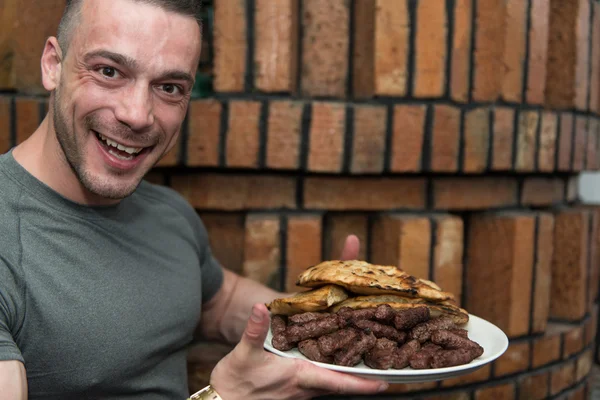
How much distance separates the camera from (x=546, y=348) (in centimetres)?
212

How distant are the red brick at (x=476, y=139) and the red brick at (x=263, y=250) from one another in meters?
0.61

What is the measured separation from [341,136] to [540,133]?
2.32 feet

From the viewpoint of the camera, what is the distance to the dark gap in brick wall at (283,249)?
5.97ft

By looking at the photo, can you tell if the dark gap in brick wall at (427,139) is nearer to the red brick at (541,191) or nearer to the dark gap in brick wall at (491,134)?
the dark gap in brick wall at (491,134)

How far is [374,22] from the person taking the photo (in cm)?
177

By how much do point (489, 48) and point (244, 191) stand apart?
863mm

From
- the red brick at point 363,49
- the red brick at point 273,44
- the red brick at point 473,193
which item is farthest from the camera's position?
the red brick at point 473,193

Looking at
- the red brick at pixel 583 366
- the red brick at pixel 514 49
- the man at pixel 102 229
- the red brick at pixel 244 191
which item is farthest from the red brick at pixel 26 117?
the red brick at pixel 583 366

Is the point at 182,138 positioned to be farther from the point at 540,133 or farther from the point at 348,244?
the point at 540,133

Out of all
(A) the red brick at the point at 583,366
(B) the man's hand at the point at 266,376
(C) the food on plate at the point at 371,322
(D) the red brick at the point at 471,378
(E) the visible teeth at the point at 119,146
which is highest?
(E) the visible teeth at the point at 119,146

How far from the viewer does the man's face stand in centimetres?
131

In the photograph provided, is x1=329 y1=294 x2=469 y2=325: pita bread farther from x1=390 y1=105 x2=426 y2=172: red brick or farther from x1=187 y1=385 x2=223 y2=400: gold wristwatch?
x1=390 y1=105 x2=426 y2=172: red brick

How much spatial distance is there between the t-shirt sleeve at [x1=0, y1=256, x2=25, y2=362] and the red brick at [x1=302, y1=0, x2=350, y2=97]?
3.23ft

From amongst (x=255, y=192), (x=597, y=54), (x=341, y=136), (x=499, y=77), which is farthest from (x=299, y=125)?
(x=597, y=54)
